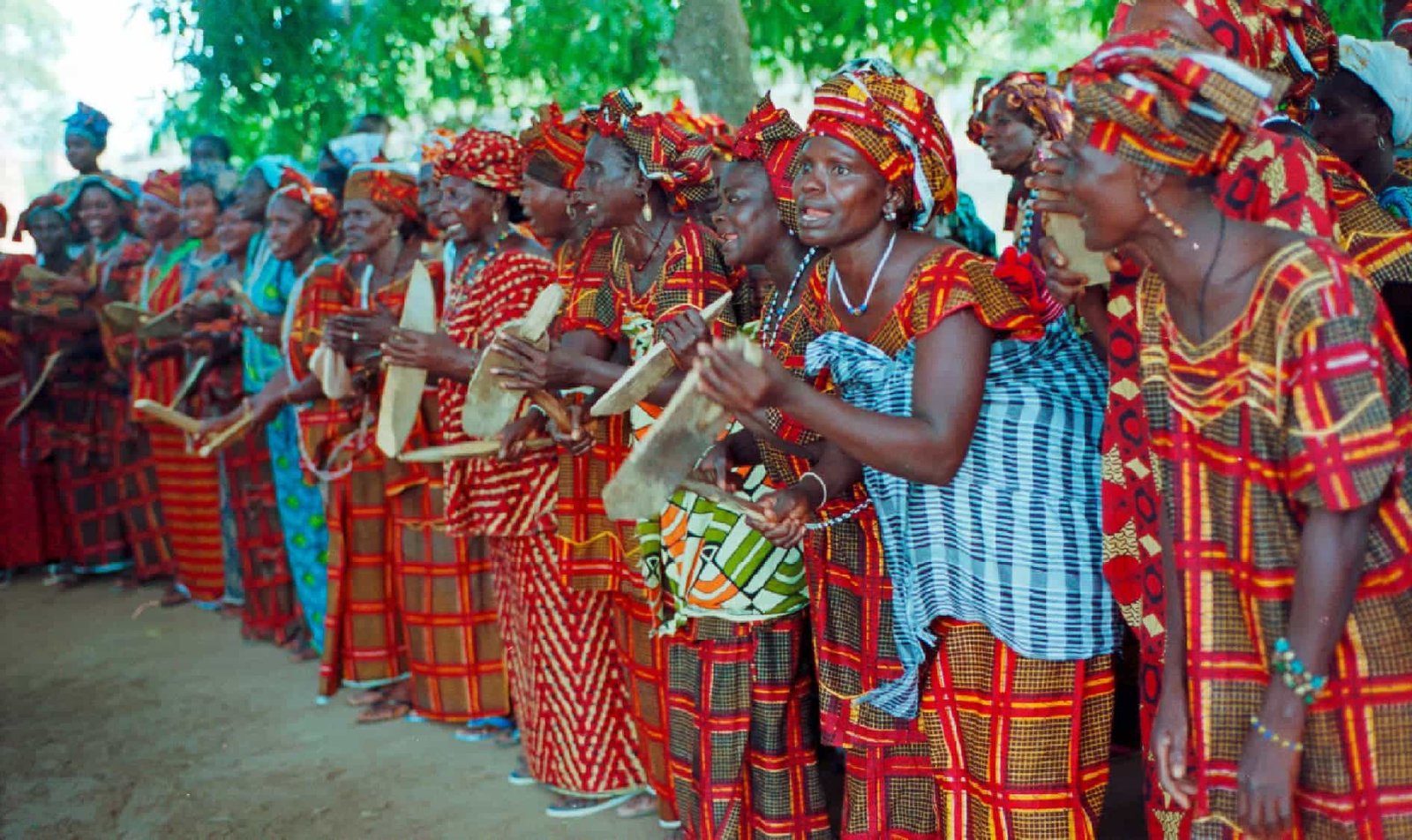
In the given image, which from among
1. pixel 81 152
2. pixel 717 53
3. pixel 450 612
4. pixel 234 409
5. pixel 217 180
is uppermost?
pixel 81 152

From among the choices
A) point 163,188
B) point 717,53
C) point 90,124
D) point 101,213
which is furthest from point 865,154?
point 90,124

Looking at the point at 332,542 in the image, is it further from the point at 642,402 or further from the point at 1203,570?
the point at 1203,570

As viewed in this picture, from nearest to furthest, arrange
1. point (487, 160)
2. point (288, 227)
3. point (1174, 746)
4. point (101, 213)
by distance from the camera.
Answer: point (1174, 746) < point (487, 160) < point (288, 227) < point (101, 213)

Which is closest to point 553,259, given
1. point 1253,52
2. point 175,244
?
point 1253,52

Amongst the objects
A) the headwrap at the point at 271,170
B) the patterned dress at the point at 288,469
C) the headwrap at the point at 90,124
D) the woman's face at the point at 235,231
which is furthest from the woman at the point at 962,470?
the headwrap at the point at 90,124

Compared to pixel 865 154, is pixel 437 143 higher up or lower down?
higher up

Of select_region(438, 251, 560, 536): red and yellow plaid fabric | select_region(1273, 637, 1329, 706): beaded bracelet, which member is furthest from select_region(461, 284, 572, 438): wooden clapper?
select_region(1273, 637, 1329, 706): beaded bracelet

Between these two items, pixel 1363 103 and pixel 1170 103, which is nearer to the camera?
pixel 1170 103

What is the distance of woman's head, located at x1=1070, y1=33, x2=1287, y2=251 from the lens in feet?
6.77

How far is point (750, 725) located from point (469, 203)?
2.39 metres

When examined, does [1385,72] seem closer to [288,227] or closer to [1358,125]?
[1358,125]

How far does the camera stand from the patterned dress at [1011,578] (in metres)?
2.78

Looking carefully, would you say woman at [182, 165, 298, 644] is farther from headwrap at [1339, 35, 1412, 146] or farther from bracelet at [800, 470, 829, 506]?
headwrap at [1339, 35, 1412, 146]

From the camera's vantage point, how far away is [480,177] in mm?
4969
